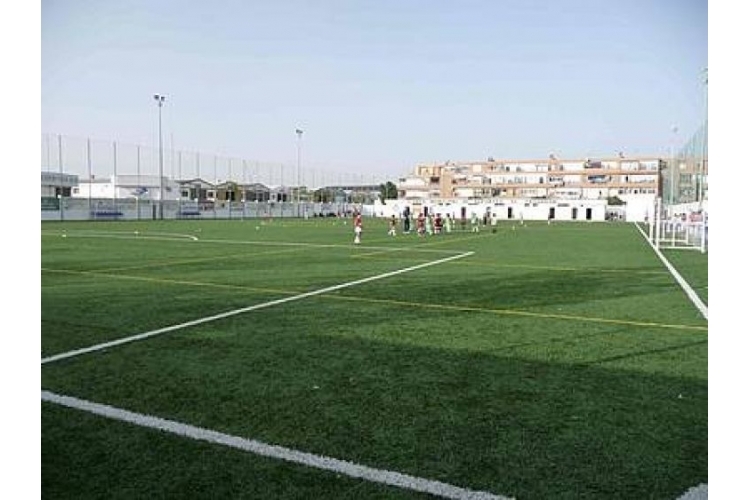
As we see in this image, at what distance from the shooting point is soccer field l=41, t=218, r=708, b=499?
381 centimetres

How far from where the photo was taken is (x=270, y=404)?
518cm

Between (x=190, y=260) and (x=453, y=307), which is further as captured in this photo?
(x=190, y=260)

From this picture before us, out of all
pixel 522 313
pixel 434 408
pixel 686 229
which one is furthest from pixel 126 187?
pixel 434 408

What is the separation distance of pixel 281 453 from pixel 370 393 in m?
1.43

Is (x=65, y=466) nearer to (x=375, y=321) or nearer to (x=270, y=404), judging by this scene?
(x=270, y=404)

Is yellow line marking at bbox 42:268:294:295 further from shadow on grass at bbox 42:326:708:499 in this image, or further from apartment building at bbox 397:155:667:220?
apartment building at bbox 397:155:667:220

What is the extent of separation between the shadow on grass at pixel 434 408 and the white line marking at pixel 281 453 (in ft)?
0.30

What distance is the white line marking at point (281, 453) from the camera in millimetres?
3635

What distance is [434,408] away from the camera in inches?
201

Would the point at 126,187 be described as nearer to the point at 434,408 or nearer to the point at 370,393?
the point at 370,393

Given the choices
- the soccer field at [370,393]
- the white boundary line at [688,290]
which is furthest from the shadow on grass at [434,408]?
the white boundary line at [688,290]

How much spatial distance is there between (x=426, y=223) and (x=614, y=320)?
29.1 meters

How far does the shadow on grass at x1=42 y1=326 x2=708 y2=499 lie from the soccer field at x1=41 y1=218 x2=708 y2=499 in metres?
0.02
